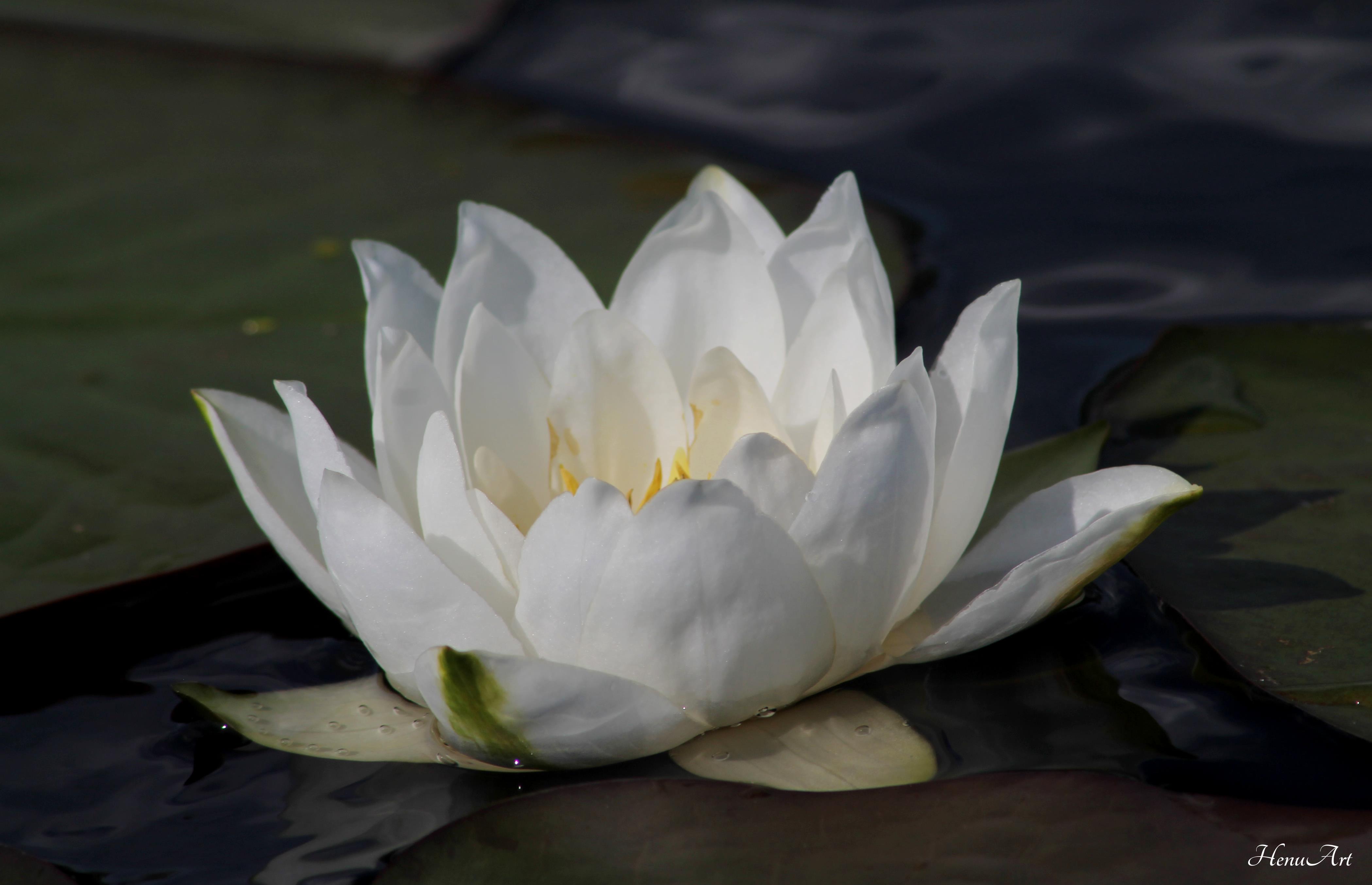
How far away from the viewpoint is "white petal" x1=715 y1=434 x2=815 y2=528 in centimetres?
108

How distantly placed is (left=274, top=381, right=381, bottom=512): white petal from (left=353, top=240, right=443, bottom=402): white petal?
0.36ft

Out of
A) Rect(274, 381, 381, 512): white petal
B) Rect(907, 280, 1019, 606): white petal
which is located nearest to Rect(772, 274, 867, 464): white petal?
Rect(907, 280, 1019, 606): white petal

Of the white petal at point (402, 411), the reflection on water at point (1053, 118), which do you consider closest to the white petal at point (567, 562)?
the white petal at point (402, 411)

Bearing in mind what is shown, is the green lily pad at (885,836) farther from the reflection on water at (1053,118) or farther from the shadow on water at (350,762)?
the reflection on water at (1053,118)

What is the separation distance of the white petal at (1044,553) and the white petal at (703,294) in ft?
1.18

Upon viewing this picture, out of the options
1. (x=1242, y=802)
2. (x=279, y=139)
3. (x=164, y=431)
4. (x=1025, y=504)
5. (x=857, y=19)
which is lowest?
(x=1242, y=802)

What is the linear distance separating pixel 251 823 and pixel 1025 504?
940 mm

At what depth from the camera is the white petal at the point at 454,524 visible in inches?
44.9

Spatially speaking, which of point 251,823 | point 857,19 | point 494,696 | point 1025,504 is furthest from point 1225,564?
point 857,19

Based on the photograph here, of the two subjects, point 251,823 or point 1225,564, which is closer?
point 251,823

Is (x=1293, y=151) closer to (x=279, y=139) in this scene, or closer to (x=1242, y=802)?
(x=1242, y=802)

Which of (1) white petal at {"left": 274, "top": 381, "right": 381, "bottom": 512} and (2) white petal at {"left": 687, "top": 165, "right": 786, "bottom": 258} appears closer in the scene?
(1) white petal at {"left": 274, "top": 381, "right": 381, "bottom": 512}

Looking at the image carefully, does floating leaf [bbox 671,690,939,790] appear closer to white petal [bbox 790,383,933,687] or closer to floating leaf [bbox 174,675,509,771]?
white petal [bbox 790,383,933,687]

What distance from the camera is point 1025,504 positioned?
129cm
